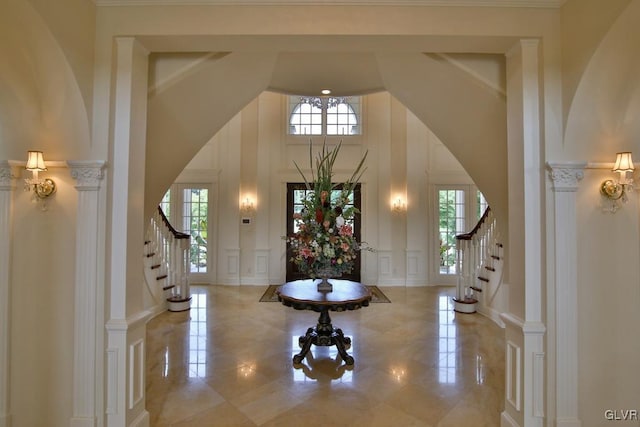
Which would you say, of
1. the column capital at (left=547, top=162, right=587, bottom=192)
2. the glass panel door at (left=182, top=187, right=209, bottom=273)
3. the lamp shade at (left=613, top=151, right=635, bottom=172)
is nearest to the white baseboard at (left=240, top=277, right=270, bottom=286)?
the glass panel door at (left=182, top=187, right=209, bottom=273)

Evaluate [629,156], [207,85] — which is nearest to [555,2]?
[629,156]

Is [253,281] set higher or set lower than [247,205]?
lower

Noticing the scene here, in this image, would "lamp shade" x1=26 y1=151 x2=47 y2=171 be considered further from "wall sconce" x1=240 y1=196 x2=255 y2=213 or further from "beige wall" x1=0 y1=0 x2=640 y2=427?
"wall sconce" x1=240 y1=196 x2=255 y2=213

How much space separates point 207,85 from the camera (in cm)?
278

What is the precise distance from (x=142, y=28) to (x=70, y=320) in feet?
6.48

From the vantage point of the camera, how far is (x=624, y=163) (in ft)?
6.65

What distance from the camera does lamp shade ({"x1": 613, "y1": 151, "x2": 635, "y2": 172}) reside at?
2020 millimetres

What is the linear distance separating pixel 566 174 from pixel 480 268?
357cm

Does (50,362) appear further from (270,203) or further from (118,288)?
(270,203)

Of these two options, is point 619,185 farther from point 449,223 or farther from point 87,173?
point 449,223

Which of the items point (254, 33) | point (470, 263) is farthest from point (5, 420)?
point (470, 263)

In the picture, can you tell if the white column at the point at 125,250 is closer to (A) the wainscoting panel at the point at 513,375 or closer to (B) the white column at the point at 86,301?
(B) the white column at the point at 86,301

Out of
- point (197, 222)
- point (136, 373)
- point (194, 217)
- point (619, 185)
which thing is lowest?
point (136, 373)

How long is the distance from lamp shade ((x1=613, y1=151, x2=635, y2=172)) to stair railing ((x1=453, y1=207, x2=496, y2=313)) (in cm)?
319
